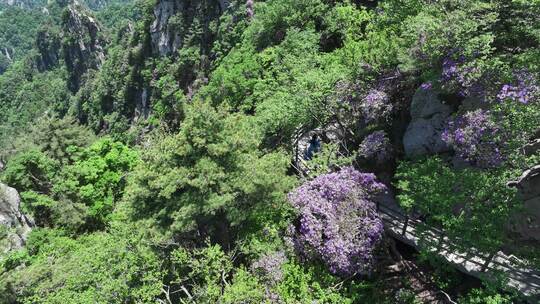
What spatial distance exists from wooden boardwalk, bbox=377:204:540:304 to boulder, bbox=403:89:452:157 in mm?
2616

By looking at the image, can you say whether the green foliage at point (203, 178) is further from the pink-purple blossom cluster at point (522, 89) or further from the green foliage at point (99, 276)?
the pink-purple blossom cluster at point (522, 89)

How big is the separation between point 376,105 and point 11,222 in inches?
923

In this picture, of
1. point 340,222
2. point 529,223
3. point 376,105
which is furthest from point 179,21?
point 529,223

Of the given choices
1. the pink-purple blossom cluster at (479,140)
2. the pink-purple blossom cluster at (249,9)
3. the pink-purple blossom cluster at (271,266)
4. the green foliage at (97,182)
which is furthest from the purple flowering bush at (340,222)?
the pink-purple blossom cluster at (249,9)

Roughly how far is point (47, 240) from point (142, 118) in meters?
37.5

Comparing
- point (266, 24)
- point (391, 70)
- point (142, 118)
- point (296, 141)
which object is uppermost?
point (266, 24)

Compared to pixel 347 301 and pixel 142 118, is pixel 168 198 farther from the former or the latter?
pixel 142 118

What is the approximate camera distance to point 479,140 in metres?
10.8

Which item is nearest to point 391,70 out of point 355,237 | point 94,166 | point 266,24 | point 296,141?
point 296,141

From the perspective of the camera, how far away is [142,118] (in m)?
61.3

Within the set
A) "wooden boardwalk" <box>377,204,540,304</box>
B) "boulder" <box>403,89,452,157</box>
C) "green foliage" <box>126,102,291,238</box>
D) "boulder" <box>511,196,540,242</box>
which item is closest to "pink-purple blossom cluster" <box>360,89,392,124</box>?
"boulder" <box>403,89,452,157</box>

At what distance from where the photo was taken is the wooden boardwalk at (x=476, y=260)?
10.6 m

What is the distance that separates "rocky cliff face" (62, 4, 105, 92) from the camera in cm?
10450

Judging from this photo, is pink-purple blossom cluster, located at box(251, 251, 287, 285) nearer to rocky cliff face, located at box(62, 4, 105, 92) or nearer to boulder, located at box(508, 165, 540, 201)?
boulder, located at box(508, 165, 540, 201)
